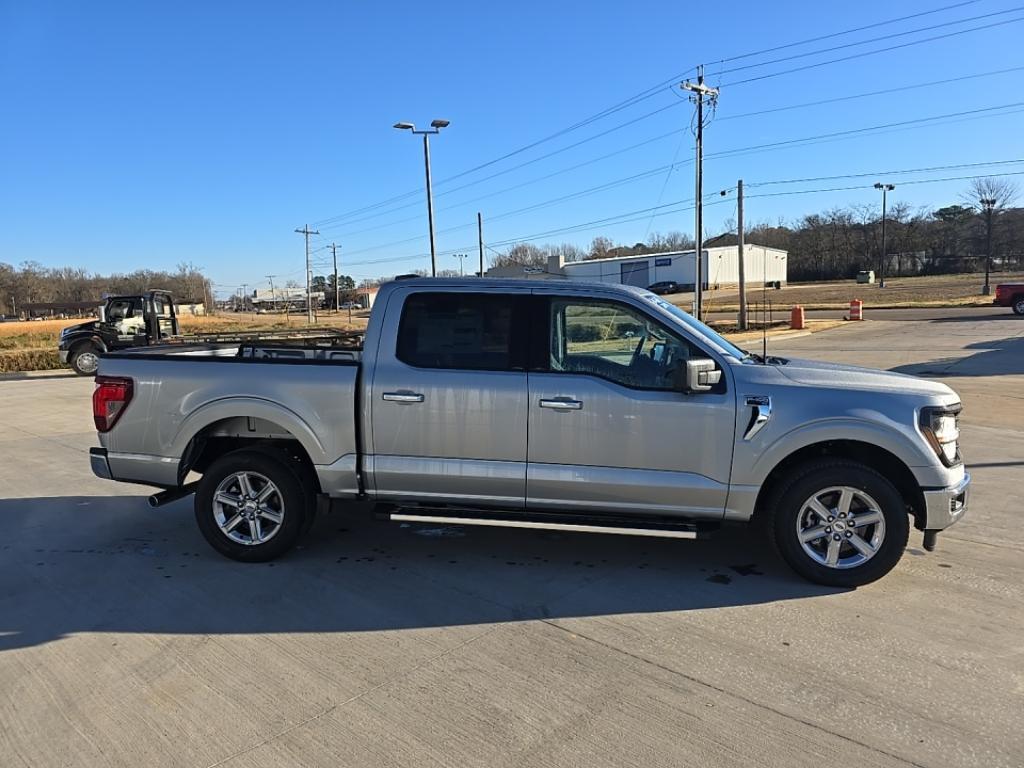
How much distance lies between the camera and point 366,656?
3588 millimetres

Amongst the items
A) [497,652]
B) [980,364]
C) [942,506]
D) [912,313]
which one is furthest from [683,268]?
[497,652]

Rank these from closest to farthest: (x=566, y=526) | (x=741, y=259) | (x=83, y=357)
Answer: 1. (x=566, y=526)
2. (x=83, y=357)
3. (x=741, y=259)

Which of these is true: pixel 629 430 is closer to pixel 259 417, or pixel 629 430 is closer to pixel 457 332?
pixel 457 332

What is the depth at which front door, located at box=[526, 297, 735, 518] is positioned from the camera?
4316 mm

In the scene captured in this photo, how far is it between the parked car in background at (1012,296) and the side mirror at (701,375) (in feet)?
121

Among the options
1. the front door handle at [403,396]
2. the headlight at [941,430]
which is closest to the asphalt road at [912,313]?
the headlight at [941,430]

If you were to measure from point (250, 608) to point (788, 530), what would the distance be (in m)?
3.30

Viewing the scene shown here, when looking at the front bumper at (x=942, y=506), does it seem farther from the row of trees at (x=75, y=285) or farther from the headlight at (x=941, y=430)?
the row of trees at (x=75, y=285)

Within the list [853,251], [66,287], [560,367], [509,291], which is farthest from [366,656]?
[66,287]

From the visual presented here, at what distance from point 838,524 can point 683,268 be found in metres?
90.8

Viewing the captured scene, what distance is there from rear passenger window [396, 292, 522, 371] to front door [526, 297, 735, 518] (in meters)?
0.30

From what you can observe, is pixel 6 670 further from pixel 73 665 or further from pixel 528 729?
pixel 528 729

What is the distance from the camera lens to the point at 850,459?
173 inches

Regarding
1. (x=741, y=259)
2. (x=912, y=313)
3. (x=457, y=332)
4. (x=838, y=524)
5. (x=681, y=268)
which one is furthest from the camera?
(x=681, y=268)
